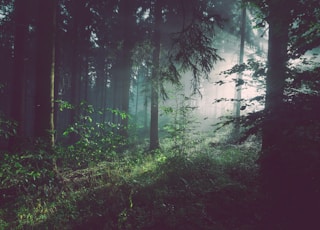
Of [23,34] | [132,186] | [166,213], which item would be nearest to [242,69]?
[166,213]

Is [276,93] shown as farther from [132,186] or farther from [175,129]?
[175,129]

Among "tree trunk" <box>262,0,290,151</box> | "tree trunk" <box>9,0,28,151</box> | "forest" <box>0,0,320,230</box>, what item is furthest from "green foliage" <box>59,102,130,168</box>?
"tree trunk" <box>9,0,28,151</box>

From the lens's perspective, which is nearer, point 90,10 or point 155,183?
point 155,183

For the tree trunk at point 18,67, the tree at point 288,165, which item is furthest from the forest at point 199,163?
the tree trunk at point 18,67

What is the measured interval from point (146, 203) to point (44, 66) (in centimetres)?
474

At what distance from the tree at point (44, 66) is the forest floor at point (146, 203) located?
1672mm

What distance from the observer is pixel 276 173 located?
3330mm

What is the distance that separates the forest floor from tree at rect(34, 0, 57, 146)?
1.67 meters

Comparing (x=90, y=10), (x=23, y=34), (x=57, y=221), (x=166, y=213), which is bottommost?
(x=57, y=221)

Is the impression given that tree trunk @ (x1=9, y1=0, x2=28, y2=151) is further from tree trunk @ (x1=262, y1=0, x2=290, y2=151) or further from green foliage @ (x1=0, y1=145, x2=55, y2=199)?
tree trunk @ (x1=262, y1=0, x2=290, y2=151)

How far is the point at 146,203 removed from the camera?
4949 millimetres

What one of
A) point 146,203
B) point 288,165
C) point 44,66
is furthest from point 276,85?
point 44,66

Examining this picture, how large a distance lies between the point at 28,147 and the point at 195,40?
210 inches

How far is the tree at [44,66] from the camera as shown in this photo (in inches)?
222
